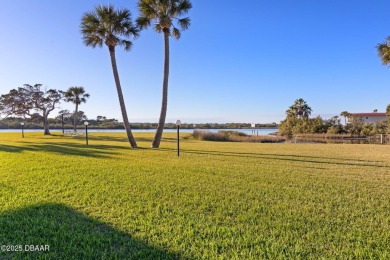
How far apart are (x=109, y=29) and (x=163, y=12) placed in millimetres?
3403

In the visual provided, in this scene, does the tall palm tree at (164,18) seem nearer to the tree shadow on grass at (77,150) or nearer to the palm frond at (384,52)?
the tree shadow on grass at (77,150)

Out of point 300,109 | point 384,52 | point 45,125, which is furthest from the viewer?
point 300,109

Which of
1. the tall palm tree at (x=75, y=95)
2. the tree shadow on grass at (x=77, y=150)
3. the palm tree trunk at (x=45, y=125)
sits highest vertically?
the tall palm tree at (x=75, y=95)

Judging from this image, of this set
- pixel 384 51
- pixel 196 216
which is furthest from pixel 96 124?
pixel 196 216

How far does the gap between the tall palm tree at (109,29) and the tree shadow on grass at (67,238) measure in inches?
460

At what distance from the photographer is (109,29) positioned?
47.2ft

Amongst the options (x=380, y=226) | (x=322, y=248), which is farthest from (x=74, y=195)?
(x=380, y=226)

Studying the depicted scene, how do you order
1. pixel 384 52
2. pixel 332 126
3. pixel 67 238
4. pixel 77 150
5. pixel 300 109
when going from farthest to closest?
A: 1. pixel 300 109
2. pixel 332 126
3. pixel 384 52
4. pixel 77 150
5. pixel 67 238

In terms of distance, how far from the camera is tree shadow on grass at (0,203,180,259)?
2.47 m

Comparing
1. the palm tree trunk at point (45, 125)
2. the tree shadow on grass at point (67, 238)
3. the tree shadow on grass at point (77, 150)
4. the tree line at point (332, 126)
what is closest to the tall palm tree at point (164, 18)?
the tree shadow on grass at point (77, 150)

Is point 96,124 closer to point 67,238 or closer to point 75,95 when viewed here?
point 75,95

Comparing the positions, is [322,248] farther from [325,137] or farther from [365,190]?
[325,137]

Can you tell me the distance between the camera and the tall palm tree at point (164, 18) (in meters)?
14.0

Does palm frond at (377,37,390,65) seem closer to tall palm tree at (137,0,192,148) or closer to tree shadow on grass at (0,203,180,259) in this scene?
tall palm tree at (137,0,192,148)
